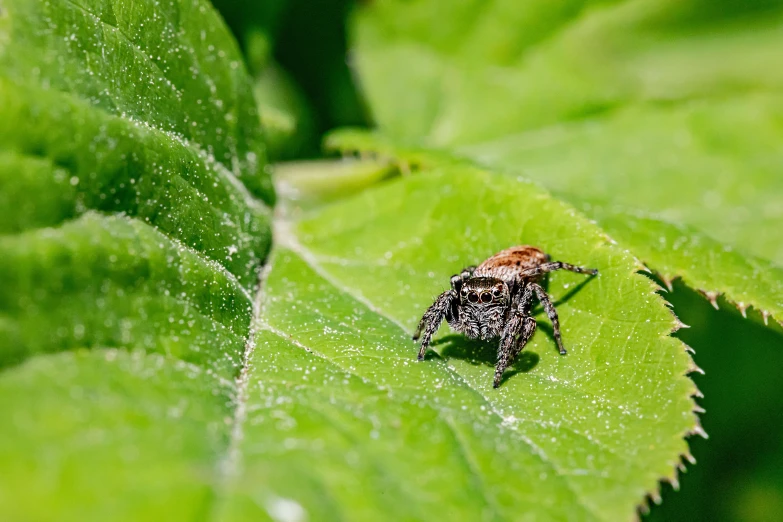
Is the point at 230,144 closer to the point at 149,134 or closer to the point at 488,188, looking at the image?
the point at 149,134

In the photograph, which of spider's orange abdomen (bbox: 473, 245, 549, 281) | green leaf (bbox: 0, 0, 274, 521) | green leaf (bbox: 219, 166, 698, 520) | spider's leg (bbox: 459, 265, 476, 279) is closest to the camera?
green leaf (bbox: 0, 0, 274, 521)

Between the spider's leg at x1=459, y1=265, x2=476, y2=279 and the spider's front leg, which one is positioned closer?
the spider's front leg

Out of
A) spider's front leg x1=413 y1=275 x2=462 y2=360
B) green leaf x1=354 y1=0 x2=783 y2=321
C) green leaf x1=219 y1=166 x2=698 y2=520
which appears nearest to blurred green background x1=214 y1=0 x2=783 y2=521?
green leaf x1=354 y1=0 x2=783 y2=321

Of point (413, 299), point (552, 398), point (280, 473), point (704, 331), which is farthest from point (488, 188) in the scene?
point (704, 331)

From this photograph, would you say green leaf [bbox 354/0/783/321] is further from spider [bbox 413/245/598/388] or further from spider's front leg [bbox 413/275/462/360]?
spider's front leg [bbox 413/275/462/360]

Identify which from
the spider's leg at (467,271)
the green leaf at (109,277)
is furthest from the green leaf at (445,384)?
the green leaf at (109,277)
